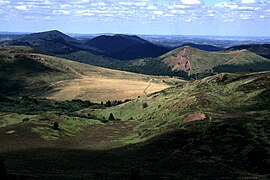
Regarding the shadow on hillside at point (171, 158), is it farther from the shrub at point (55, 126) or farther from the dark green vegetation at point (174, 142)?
the shrub at point (55, 126)

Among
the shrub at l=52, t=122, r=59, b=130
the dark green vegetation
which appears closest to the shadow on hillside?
the dark green vegetation

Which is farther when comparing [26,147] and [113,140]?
[113,140]

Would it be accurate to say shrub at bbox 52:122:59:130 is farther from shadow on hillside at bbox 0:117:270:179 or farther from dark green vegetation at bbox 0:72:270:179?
shadow on hillside at bbox 0:117:270:179

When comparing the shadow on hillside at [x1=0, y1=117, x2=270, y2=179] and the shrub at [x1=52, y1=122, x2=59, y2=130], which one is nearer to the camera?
the shadow on hillside at [x1=0, y1=117, x2=270, y2=179]

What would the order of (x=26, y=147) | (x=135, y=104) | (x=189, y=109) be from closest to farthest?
1. (x=26, y=147)
2. (x=189, y=109)
3. (x=135, y=104)

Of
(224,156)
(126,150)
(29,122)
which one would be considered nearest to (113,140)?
(126,150)

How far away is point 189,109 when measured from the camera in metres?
155

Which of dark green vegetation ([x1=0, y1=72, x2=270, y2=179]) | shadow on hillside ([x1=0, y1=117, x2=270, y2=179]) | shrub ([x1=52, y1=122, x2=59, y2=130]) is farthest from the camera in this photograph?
shrub ([x1=52, y1=122, x2=59, y2=130])

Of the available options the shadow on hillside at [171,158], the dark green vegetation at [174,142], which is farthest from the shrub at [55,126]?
the shadow on hillside at [171,158]

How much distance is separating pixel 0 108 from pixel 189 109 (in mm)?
82063

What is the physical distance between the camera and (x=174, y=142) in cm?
11881

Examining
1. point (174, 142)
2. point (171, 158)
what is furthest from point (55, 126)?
point (171, 158)

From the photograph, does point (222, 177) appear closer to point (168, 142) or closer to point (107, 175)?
point (107, 175)

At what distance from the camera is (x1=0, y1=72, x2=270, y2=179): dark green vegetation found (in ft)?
296
